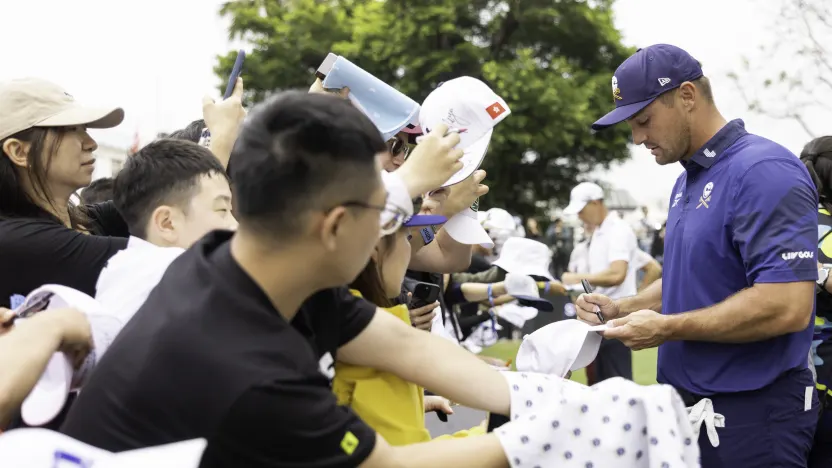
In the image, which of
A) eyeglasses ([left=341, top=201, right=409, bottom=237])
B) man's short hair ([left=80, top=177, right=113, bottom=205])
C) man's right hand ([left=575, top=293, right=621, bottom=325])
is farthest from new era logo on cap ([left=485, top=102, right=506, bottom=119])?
man's short hair ([left=80, top=177, right=113, bottom=205])

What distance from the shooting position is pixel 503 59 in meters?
28.4

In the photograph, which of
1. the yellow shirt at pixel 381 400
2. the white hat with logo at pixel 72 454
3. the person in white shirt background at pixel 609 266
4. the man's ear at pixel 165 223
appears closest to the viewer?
the white hat with logo at pixel 72 454

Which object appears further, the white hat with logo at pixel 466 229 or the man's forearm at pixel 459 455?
the white hat with logo at pixel 466 229

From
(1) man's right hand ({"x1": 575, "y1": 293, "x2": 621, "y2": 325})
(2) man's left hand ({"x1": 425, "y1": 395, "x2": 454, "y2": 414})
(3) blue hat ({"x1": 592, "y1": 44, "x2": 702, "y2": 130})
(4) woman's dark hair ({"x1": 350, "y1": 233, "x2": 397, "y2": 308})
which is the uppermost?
(3) blue hat ({"x1": 592, "y1": 44, "x2": 702, "y2": 130})

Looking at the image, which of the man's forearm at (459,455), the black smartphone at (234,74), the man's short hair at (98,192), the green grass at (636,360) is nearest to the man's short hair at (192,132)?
the black smartphone at (234,74)

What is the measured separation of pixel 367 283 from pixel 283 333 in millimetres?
735

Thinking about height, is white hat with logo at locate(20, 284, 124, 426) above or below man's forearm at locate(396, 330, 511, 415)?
above

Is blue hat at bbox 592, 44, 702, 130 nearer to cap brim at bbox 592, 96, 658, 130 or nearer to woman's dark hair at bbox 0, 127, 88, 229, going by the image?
cap brim at bbox 592, 96, 658, 130

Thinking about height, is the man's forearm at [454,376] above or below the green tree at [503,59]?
above

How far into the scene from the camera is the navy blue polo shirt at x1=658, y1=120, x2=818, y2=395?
9.13ft

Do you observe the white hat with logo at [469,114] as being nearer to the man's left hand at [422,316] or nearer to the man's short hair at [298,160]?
the man's left hand at [422,316]

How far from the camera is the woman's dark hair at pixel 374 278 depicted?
7.52ft

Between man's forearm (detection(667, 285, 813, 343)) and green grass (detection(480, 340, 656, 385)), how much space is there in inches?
Answer: 256

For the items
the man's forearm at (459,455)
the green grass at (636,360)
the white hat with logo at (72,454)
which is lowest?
the green grass at (636,360)
